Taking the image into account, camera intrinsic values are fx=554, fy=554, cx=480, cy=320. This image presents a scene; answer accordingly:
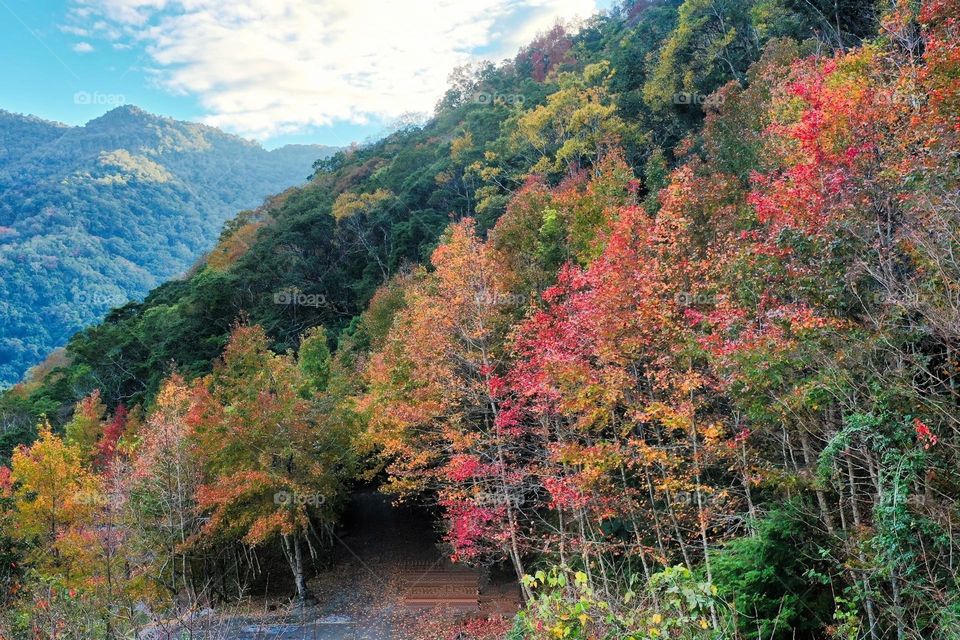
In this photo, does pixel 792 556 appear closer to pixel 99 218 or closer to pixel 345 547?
pixel 345 547

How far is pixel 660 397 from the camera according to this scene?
13.9 metres

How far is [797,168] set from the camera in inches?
455

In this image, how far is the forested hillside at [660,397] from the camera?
743 centimetres

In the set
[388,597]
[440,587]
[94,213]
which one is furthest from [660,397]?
[94,213]

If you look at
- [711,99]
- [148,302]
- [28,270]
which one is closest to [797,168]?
[711,99]

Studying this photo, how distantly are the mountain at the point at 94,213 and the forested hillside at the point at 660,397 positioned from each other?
87581 mm

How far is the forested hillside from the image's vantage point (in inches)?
292

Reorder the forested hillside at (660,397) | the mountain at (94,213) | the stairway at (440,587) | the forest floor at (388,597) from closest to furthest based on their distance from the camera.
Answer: the forested hillside at (660,397)
the forest floor at (388,597)
the stairway at (440,587)
the mountain at (94,213)

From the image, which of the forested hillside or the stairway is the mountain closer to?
the forested hillside

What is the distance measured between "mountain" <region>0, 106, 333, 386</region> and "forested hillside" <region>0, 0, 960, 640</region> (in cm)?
8758

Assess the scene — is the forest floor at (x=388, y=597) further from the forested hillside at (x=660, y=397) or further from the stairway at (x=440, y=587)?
the forested hillside at (x=660, y=397)

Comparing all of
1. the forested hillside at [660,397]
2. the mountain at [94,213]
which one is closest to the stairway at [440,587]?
the forested hillside at [660,397]

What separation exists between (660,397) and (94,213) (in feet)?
498

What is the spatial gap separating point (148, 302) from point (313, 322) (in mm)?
26316
